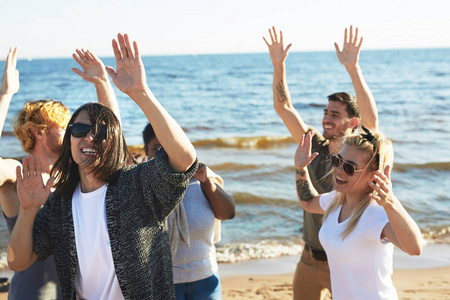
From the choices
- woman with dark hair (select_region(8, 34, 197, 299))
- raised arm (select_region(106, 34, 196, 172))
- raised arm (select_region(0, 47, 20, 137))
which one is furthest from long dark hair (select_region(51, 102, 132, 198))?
raised arm (select_region(0, 47, 20, 137))

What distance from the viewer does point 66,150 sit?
2713 millimetres

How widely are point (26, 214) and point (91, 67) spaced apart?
1.34m

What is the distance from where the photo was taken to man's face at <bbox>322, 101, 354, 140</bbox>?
4160 millimetres

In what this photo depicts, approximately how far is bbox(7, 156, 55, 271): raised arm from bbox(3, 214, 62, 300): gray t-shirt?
0.55 meters

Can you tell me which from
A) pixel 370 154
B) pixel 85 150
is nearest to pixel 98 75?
pixel 85 150

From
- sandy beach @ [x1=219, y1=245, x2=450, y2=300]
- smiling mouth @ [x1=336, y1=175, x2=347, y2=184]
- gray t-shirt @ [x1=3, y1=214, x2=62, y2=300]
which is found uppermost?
smiling mouth @ [x1=336, y1=175, x2=347, y2=184]

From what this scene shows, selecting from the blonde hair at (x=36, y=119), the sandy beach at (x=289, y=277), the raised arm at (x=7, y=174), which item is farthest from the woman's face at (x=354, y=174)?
the sandy beach at (x=289, y=277)

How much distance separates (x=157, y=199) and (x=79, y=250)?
0.49 meters

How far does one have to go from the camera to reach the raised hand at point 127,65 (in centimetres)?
238

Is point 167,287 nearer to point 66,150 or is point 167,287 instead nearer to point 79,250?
point 79,250

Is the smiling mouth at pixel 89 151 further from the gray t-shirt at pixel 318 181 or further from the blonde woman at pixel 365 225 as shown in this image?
the gray t-shirt at pixel 318 181

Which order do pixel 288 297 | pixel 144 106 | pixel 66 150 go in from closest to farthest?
1. pixel 144 106
2. pixel 66 150
3. pixel 288 297

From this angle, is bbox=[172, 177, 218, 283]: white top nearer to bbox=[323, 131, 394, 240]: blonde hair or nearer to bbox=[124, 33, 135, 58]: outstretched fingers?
bbox=[323, 131, 394, 240]: blonde hair

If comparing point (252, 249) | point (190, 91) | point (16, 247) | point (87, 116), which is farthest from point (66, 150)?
point (190, 91)
